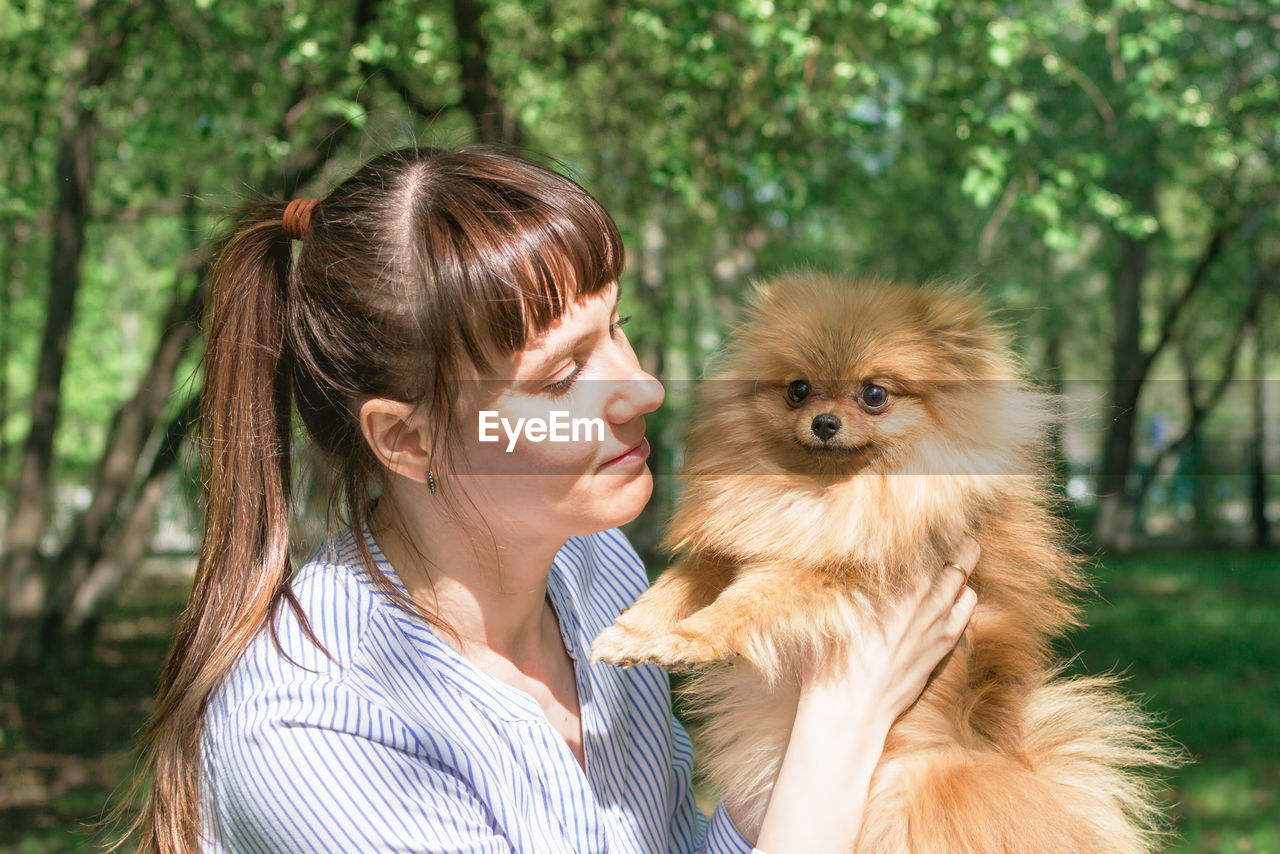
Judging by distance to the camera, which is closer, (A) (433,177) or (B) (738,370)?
(A) (433,177)

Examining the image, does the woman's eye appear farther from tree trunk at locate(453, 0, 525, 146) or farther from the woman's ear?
tree trunk at locate(453, 0, 525, 146)

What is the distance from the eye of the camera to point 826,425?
209cm

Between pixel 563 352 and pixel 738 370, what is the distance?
2.51ft

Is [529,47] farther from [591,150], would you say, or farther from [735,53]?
[591,150]

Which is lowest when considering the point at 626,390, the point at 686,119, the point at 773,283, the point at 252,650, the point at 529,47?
the point at 252,650

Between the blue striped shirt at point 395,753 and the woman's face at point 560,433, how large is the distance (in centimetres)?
26

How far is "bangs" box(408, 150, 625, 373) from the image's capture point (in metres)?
1.60

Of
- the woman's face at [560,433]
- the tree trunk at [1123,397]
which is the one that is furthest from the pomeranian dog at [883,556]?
the tree trunk at [1123,397]

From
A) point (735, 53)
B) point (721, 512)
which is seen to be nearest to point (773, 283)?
point (721, 512)

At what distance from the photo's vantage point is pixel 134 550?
25.2 ft

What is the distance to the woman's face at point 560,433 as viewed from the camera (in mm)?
1659

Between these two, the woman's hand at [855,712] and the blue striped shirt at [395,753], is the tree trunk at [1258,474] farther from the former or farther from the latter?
the blue striped shirt at [395,753]

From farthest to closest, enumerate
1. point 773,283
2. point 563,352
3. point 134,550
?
point 134,550 < point 773,283 < point 563,352

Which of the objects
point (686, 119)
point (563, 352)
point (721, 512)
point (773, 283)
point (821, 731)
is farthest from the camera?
point (686, 119)
